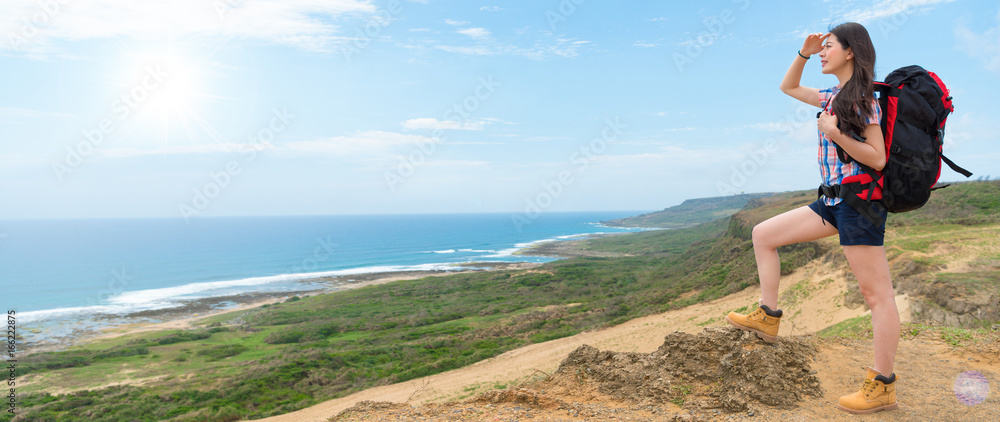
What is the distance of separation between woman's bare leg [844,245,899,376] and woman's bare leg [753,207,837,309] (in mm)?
232

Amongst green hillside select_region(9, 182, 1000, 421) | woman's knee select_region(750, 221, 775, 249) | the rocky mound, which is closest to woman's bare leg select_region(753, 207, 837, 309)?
woman's knee select_region(750, 221, 775, 249)

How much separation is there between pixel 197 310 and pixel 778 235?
50805mm

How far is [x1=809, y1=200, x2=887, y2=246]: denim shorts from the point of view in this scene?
2939mm

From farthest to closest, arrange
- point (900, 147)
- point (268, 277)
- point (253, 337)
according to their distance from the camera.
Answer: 1. point (268, 277)
2. point (253, 337)
3. point (900, 147)

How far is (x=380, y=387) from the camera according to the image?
1630cm

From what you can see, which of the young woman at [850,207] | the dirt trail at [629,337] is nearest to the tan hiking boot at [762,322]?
the young woman at [850,207]

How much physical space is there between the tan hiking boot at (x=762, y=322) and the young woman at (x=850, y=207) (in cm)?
30

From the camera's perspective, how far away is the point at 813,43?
330 cm

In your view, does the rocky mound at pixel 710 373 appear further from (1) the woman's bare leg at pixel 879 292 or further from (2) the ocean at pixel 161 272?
(2) the ocean at pixel 161 272

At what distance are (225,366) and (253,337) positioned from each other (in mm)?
7984

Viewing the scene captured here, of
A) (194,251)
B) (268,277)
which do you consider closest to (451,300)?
(268,277)

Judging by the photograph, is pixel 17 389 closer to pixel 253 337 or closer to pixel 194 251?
pixel 253 337

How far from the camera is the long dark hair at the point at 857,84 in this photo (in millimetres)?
2824

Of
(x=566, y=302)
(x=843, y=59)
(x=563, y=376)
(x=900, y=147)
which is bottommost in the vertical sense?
(x=566, y=302)
